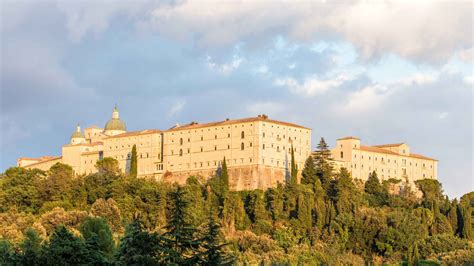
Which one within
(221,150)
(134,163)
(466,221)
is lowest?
(466,221)

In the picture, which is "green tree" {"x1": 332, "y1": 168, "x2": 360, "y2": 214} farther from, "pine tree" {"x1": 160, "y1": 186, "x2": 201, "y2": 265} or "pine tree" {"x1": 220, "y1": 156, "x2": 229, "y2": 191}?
"pine tree" {"x1": 160, "y1": 186, "x2": 201, "y2": 265}

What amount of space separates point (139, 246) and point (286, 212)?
5126 centimetres

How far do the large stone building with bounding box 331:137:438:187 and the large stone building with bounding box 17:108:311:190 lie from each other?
497 cm

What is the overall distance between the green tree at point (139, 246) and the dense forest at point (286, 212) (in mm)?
34514

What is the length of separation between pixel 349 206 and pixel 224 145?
576 inches

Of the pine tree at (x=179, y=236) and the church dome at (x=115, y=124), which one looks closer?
the pine tree at (x=179, y=236)

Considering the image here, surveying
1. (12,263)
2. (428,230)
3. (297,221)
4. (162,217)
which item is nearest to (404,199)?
(428,230)

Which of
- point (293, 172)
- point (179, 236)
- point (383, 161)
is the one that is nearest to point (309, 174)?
point (293, 172)

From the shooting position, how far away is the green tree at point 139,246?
2600 cm

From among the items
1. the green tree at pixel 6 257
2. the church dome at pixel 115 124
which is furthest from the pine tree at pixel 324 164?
the green tree at pixel 6 257

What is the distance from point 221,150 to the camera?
8700 cm

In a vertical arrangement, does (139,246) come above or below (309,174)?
below

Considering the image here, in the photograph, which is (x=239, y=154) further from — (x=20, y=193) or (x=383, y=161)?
(x=20, y=193)

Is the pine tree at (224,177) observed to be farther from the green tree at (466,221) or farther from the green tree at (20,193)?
the green tree at (466,221)
